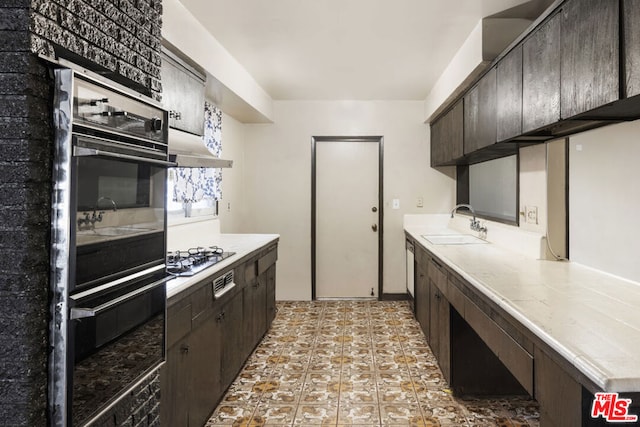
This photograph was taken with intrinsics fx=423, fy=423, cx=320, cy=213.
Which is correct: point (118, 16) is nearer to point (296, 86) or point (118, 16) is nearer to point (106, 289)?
point (106, 289)

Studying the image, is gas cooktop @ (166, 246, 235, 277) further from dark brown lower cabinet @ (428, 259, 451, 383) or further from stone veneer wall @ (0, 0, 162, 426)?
dark brown lower cabinet @ (428, 259, 451, 383)

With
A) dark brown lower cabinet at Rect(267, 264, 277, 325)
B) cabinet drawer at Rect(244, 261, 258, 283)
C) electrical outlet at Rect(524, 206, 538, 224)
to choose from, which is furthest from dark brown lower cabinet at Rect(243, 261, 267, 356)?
electrical outlet at Rect(524, 206, 538, 224)

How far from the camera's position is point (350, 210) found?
5.27m

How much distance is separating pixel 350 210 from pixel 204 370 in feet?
10.8

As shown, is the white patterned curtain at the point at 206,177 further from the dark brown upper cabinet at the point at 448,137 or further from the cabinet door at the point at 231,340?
the dark brown upper cabinet at the point at 448,137

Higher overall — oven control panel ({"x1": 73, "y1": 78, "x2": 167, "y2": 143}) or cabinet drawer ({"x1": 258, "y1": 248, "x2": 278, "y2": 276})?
oven control panel ({"x1": 73, "y1": 78, "x2": 167, "y2": 143})

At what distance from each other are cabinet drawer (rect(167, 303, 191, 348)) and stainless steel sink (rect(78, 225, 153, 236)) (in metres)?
0.52

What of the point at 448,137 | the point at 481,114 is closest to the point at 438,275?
the point at 481,114

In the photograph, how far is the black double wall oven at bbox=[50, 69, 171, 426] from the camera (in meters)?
1.07

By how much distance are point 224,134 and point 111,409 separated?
3531 mm

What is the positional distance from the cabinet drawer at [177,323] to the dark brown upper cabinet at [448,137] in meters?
2.64

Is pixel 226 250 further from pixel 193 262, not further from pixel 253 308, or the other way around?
pixel 193 262

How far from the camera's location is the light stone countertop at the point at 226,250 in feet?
6.35

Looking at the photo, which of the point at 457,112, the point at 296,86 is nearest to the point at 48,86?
the point at 457,112
